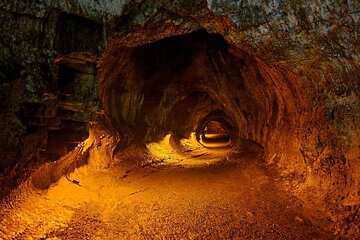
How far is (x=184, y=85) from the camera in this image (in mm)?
16281

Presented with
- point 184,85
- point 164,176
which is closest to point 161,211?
point 164,176

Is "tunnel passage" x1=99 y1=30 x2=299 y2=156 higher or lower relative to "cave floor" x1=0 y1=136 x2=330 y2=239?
higher

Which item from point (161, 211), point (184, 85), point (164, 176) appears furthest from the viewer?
point (184, 85)

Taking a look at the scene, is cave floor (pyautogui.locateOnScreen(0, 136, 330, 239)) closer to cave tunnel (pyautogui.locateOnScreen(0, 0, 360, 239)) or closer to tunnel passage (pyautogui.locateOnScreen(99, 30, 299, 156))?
cave tunnel (pyautogui.locateOnScreen(0, 0, 360, 239))

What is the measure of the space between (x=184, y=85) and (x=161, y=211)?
10.8 metres

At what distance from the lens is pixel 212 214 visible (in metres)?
5.88

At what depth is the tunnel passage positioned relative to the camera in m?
10.0

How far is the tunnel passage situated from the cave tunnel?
1.58 feet

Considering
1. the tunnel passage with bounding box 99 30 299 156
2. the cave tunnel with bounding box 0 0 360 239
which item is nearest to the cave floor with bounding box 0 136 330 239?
the cave tunnel with bounding box 0 0 360 239

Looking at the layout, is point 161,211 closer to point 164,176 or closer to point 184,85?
point 164,176

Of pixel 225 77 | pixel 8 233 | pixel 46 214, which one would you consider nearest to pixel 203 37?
pixel 225 77

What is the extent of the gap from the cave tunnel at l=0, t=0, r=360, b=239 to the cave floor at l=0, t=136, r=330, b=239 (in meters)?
0.03

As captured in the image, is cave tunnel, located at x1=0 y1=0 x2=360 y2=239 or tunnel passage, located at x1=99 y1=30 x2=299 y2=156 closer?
cave tunnel, located at x1=0 y1=0 x2=360 y2=239

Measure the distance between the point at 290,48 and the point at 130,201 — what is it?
4776 mm
